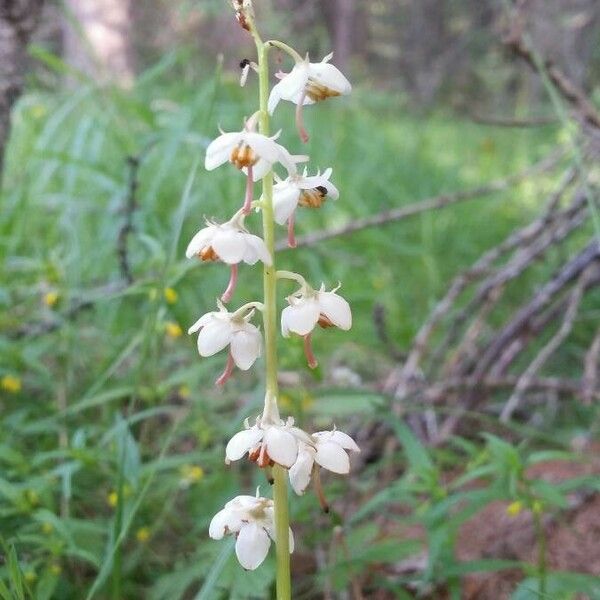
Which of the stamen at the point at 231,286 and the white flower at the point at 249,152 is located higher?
the white flower at the point at 249,152

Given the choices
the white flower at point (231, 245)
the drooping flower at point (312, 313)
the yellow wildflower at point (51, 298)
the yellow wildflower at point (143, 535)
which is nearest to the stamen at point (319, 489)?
the drooping flower at point (312, 313)

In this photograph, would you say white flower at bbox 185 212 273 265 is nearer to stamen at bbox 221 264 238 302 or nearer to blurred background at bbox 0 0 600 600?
stamen at bbox 221 264 238 302

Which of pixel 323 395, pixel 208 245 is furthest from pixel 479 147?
pixel 208 245

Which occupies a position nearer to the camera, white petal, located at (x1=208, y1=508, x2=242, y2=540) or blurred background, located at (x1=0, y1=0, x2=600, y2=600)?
white petal, located at (x1=208, y1=508, x2=242, y2=540)

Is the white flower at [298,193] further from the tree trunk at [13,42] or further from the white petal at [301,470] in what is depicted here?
the tree trunk at [13,42]

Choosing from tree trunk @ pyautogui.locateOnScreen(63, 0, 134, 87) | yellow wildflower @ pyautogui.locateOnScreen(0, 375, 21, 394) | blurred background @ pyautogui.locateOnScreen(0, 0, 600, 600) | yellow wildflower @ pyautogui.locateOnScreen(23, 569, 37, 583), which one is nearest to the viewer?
yellow wildflower @ pyautogui.locateOnScreen(23, 569, 37, 583)

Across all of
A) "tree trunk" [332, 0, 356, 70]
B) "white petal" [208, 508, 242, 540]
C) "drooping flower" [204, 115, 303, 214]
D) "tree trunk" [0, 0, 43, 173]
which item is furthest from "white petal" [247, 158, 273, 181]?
"tree trunk" [332, 0, 356, 70]

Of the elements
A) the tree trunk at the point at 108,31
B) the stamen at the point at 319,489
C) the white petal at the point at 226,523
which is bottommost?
the white petal at the point at 226,523

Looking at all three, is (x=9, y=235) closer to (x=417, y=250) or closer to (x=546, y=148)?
(x=417, y=250)
